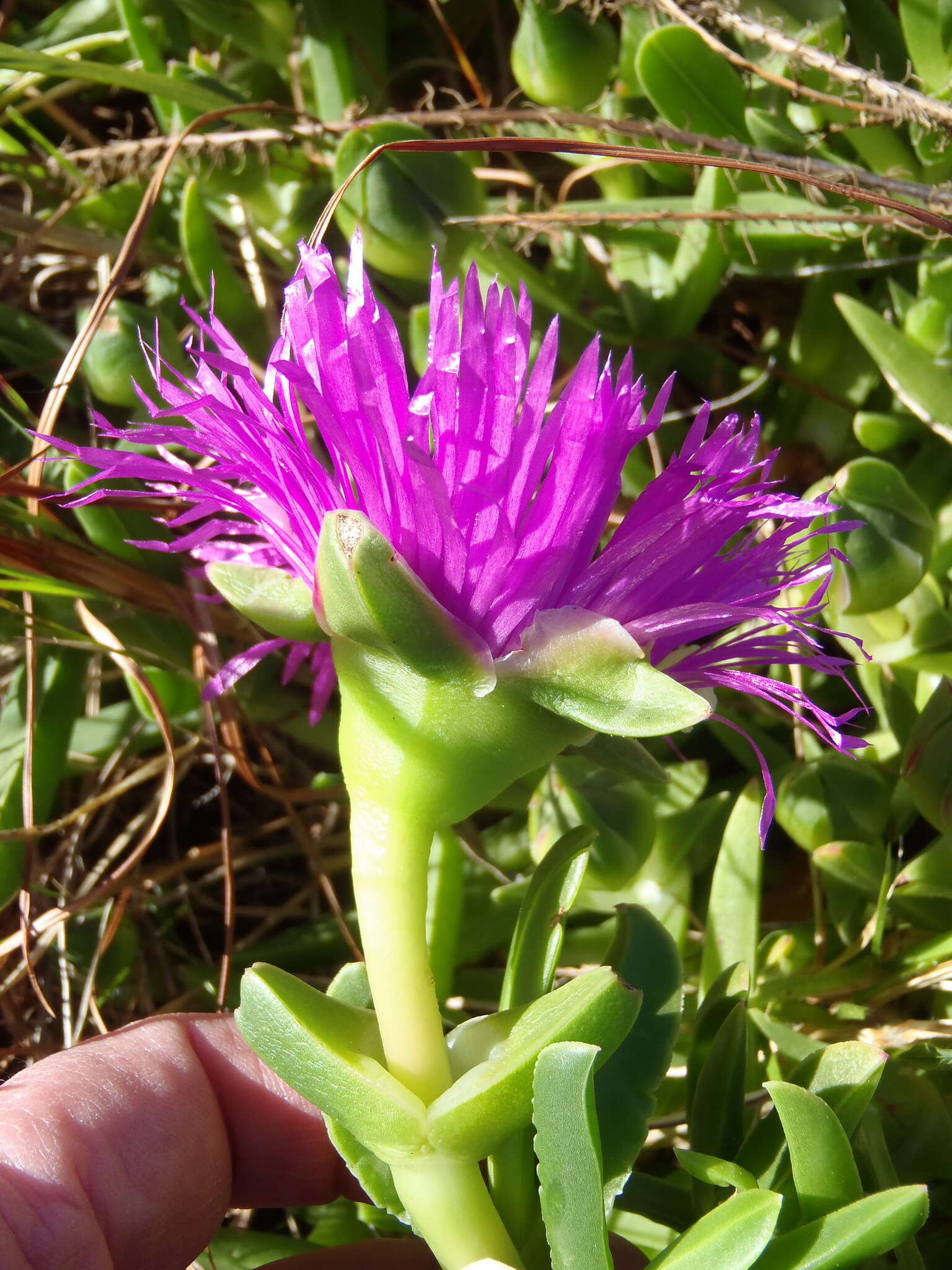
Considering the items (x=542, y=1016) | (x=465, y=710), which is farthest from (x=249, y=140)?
(x=542, y=1016)

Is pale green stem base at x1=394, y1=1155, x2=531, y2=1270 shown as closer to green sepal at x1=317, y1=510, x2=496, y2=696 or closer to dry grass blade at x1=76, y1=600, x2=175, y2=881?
green sepal at x1=317, y1=510, x2=496, y2=696

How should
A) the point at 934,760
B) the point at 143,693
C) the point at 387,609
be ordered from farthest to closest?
the point at 143,693, the point at 934,760, the point at 387,609

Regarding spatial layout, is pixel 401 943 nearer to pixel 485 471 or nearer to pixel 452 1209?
pixel 452 1209

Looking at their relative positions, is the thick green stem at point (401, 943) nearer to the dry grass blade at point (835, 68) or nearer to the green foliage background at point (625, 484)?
the green foliage background at point (625, 484)

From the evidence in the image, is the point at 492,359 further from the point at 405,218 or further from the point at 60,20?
the point at 60,20

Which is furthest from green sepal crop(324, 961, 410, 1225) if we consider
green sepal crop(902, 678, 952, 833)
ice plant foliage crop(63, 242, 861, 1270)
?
green sepal crop(902, 678, 952, 833)

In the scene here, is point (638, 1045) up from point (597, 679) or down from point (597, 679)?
down

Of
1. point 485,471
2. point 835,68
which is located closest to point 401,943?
point 485,471

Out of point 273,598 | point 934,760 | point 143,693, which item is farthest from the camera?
point 143,693

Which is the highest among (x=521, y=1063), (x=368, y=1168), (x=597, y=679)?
(x=597, y=679)
